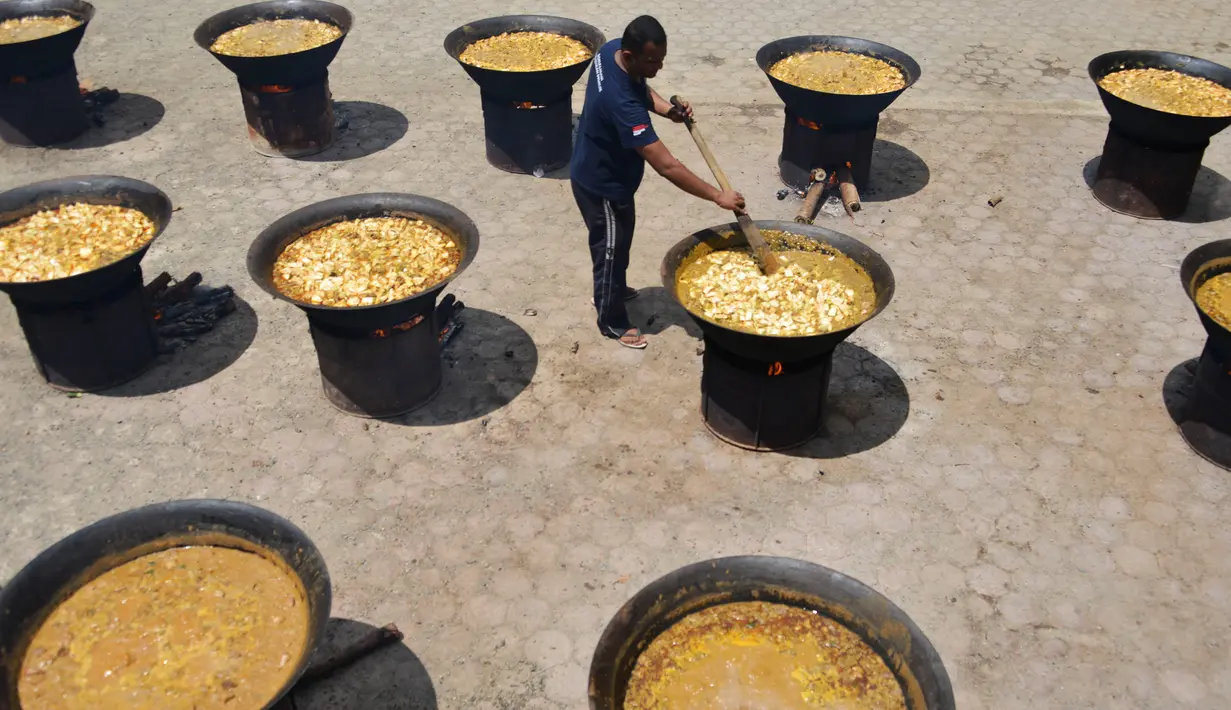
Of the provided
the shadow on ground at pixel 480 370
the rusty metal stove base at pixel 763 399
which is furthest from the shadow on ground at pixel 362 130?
the rusty metal stove base at pixel 763 399

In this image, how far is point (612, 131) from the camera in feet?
23.5

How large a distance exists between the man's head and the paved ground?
7.78 ft

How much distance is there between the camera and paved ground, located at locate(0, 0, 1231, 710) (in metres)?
5.83

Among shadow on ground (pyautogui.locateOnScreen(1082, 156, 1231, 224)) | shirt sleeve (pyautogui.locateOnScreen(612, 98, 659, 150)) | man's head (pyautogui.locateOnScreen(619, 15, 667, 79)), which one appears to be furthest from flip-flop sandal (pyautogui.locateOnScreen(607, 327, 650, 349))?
shadow on ground (pyautogui.locateOnScreen(1082, 156, 1231, 224))

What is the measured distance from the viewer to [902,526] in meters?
6.48

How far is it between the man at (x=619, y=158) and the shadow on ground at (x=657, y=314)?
175 millimetres

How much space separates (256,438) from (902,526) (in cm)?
461

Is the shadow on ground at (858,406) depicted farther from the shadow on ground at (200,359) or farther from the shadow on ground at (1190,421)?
the shadow on ground at (200,359)

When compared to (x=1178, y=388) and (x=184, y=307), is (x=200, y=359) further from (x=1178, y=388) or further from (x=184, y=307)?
(x=1178, y=388)

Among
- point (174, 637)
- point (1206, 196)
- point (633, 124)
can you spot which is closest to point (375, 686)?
point (174, 637)

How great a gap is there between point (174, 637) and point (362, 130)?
27.1 ft

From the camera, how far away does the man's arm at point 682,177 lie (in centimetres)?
688

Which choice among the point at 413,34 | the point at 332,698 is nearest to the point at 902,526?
the point at 332,698

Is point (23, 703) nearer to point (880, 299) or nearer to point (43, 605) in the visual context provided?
point (43, 605)
